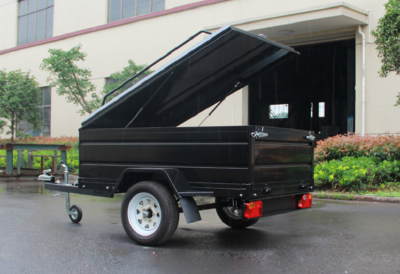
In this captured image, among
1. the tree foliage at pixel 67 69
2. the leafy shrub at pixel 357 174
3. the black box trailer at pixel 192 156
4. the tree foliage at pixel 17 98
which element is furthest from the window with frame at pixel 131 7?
the black box trailer at pixel 192 156

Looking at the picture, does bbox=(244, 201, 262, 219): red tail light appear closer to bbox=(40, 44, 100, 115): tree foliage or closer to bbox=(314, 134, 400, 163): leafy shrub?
bbox=(314, 134, 400, 163): leafy shrub

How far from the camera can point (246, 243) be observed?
5.60 m

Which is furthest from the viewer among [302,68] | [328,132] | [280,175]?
[302,68]

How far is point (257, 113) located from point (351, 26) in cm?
1441

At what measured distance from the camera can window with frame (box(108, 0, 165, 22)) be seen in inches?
803

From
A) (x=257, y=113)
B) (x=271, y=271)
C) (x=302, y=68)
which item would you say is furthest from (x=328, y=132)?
(x=271, y=271)

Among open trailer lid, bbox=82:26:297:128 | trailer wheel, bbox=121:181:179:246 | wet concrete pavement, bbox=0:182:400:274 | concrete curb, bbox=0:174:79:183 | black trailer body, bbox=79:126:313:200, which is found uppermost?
open trailer lid, bbox=82:26:297:128

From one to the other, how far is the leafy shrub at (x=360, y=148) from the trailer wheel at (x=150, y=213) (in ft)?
26.1

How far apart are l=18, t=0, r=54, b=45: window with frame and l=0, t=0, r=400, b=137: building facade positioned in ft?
0.21

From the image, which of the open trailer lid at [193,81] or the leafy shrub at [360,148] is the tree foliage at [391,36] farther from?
the open trailer lid at [193,81]

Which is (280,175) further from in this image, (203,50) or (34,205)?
(34,205)

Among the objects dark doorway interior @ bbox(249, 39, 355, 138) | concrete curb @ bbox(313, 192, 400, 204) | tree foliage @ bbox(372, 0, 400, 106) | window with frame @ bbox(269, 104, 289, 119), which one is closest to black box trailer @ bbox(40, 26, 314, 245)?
concrete curb @ bbox(313, 192, 400, 204)

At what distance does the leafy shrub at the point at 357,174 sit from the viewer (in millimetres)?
10281

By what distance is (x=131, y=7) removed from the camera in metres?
21.4
